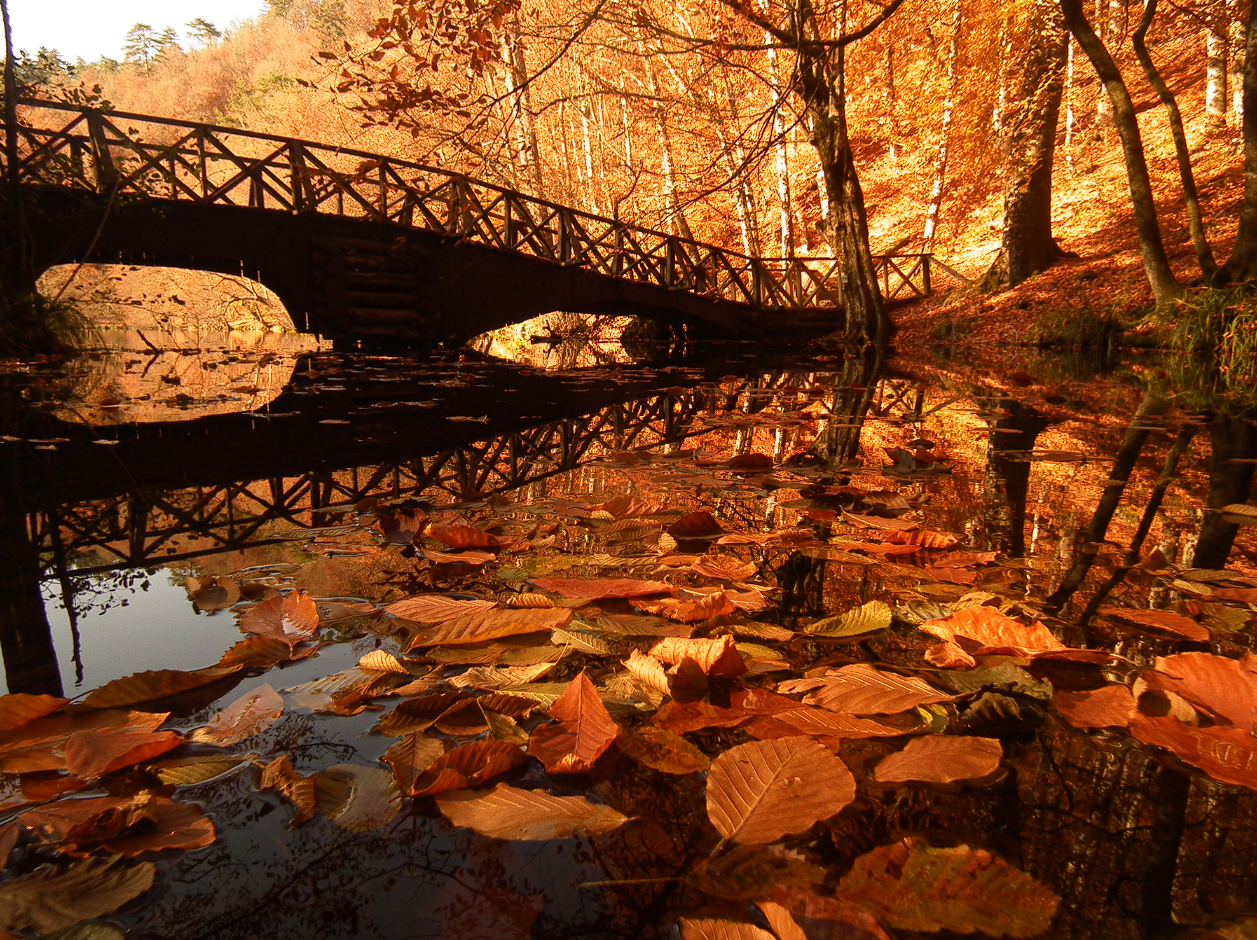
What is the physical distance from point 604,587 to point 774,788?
25.0 inches

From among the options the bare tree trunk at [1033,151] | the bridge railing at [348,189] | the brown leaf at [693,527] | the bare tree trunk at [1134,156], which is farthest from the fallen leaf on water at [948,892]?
the bare tree trunk at [1033,151]

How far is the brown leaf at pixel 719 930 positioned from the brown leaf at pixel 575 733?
0.24 m

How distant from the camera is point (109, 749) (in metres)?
0.81

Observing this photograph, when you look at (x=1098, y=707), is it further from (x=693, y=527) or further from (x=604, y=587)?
(x=693, y=527)

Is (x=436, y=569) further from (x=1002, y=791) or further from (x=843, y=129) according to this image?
(x=843, y=129)

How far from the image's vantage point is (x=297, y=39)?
51.0 meters

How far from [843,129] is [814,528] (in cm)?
1049

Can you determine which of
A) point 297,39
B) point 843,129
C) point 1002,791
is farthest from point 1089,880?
point 297,39

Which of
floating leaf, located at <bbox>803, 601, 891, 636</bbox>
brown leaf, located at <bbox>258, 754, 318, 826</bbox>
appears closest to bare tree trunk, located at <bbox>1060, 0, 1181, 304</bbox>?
floating leaf, located at <bbox>803, 601, 891, 636</bbox>

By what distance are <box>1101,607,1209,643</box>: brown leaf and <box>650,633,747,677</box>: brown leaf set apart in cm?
76

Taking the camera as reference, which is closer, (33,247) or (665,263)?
(33,247)

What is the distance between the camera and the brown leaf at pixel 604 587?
1312mm

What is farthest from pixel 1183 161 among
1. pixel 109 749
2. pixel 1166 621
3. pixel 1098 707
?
pixel 109 749

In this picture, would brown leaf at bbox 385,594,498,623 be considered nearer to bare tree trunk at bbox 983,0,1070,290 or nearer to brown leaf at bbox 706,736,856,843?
brown leaf at bbox 706,736,856,843
